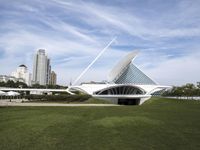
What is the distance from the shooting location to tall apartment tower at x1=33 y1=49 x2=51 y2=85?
153962 mm

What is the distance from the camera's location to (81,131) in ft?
38.1

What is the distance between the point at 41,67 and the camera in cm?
15562

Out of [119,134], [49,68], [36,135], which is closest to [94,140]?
[119,134]

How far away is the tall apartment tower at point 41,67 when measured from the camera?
505ft

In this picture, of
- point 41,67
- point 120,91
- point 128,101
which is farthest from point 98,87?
point 41,67

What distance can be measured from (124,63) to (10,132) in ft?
170

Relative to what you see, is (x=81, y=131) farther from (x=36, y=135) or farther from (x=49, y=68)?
(x=49, y=68)

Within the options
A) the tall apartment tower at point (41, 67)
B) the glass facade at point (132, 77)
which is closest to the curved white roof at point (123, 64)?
the glass facade at point (132, 77)

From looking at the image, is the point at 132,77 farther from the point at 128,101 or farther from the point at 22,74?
the point at 22,74

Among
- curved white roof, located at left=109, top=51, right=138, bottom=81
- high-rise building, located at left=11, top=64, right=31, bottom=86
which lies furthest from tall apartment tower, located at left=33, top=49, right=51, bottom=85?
curved white roof, located at left=109, top=51, right=138, bottom=81

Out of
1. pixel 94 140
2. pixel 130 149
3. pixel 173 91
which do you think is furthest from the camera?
pixel 173 91

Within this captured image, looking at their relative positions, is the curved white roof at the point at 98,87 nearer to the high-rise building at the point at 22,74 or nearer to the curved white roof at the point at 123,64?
the curved white roof at the point at 123,64

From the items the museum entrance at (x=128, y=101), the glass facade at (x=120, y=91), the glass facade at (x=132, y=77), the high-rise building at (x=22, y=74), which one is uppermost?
the high-rise building at (x=22, y=74)

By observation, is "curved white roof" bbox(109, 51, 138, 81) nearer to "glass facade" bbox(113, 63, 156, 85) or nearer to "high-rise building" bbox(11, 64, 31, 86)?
"glass facade" bbox(113, 63, 156, 85)
